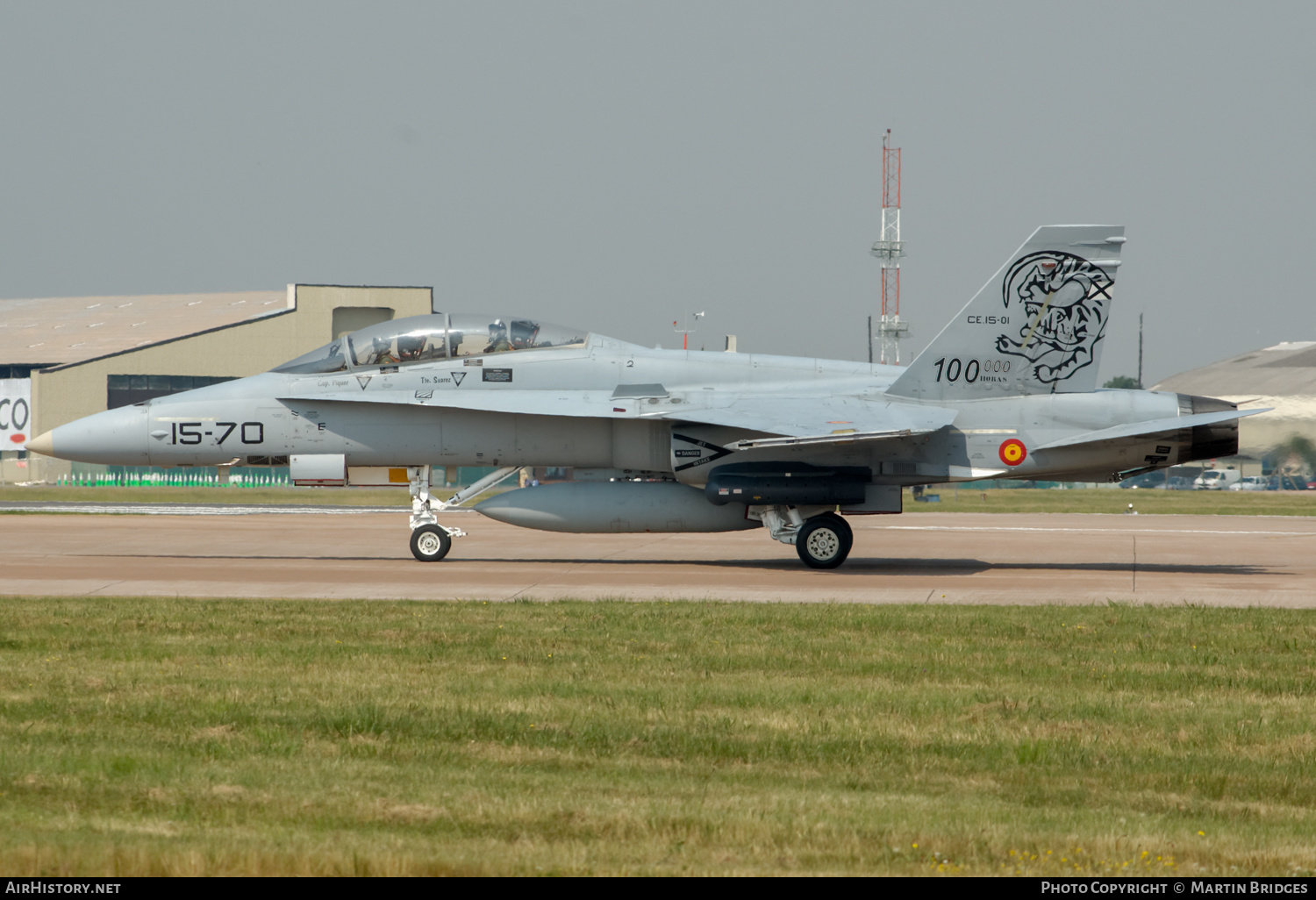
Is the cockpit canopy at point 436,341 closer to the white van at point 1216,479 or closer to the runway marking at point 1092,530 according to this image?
the runway marking at point 1092,530

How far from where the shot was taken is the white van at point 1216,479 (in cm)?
6744

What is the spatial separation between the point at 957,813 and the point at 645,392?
1286 cm

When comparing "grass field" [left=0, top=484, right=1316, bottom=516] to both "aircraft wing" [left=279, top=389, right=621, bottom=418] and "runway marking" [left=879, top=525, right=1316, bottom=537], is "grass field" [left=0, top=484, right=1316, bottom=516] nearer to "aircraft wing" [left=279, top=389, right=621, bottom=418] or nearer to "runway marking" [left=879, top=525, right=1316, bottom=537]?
"runway marking" [left=879, top=525, right=1316, bottom=537]

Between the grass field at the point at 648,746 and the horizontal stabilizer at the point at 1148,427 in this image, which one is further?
the horizontal stabilizer at the point at 1148,427

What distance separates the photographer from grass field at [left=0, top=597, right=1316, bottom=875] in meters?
5.18

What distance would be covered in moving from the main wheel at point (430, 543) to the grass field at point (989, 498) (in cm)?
2140

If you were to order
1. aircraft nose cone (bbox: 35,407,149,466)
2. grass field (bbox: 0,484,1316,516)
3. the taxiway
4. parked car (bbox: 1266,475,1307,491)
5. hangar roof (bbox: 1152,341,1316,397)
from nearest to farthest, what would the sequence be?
the taxiway < aircraft nose cone (bbox: 35,407,149,466) < grass field (bbox: 0,484,1316,516) < parked car (bbox: 1266,475,1307,491) < hangar roof (bbox: 1152,341,1316,397)

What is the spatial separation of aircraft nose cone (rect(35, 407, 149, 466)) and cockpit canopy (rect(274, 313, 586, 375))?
2424mm

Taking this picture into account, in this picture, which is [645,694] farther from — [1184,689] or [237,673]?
[1184,689]

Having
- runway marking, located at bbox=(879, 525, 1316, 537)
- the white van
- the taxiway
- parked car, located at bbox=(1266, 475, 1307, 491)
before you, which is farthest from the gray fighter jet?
the white van

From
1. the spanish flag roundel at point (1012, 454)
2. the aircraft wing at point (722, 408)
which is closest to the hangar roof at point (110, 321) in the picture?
the aircraft wing at point (722, 408)

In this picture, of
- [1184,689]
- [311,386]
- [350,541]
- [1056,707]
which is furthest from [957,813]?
[350,541]

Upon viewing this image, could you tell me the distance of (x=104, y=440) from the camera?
18.4 metres

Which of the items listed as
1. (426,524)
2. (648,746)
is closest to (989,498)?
(426,524)
